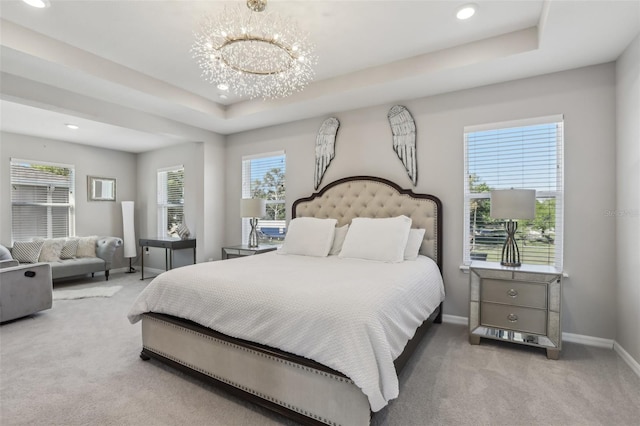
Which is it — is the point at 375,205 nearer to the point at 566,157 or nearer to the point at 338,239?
the point at 338,239

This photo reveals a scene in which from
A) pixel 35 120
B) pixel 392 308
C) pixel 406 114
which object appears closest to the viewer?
pixel 392 308

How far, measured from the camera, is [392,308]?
1.92 m

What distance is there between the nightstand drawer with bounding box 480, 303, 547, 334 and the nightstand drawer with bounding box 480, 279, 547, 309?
0.05 meters

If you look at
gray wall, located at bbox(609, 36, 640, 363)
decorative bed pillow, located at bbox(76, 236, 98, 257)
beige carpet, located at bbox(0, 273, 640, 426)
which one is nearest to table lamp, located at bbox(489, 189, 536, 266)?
gray wall, located at bbox(609, 36, 640, 363)

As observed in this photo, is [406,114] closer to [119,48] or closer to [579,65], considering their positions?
[579,65]

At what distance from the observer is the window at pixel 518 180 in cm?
309

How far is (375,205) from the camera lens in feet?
12.7

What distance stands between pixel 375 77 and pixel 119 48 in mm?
2468

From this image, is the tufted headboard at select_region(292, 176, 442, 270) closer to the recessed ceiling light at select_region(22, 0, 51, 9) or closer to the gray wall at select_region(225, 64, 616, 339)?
the gray wall at select_region(225, 64, 616, 339)

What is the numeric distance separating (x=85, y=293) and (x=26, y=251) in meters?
1.31

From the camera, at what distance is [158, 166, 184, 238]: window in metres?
6.28

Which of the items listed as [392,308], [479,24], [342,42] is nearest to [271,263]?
[392,308]

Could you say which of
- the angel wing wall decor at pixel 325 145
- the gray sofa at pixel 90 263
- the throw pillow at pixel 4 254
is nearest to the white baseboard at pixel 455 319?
the angel wing wall decor at pixel 325 145

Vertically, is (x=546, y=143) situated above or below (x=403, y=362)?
above
